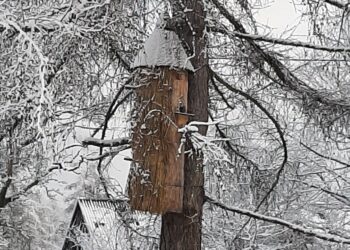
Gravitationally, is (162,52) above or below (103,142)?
above

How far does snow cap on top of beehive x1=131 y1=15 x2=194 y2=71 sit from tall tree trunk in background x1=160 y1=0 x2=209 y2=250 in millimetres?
108

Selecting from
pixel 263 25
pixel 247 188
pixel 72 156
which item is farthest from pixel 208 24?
pixel 247 188

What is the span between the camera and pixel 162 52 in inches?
115

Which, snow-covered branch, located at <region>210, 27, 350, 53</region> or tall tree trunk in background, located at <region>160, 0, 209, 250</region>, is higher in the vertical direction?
snow-covered branch, located at <region>210, 27, 350, 53</region>

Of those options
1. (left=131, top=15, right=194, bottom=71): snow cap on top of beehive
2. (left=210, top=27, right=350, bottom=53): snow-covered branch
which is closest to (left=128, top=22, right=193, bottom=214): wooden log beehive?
(left=131, top=15, right=194, bottom=71): snow cap on top of beehive

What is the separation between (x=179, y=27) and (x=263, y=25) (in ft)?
1.84

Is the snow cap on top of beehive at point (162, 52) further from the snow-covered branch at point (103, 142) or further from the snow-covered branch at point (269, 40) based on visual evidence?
the snow-covered branch at point (103, 142)

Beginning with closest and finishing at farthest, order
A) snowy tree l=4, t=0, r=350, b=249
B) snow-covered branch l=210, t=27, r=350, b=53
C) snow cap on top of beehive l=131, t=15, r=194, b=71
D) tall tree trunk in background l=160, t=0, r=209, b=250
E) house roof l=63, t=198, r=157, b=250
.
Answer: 1. snowy tree l=4, t=0, r=350, b=249
2. snow cap on top of beehive l=131, t=15, r=194, b=71
3. tall tree trunk in background l=160, t=0, r=209, b=250
4. snow-covered branch l=210, t=27, r=350, b=53
5. house roof l=63, t=198, r=157, b=250

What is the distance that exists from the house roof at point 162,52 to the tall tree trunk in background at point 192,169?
11cm

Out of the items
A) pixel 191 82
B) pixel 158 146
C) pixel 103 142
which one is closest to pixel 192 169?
pixel 158 146

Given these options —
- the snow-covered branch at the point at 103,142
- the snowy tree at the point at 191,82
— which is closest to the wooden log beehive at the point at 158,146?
the snowy tree at the point at 191,82

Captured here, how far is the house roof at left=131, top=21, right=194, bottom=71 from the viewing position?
288cm

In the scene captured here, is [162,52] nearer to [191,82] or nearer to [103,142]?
[191,82]

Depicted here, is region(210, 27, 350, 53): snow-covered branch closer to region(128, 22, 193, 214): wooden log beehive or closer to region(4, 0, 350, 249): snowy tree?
region(4, 0, 350, 249): snowy tree
